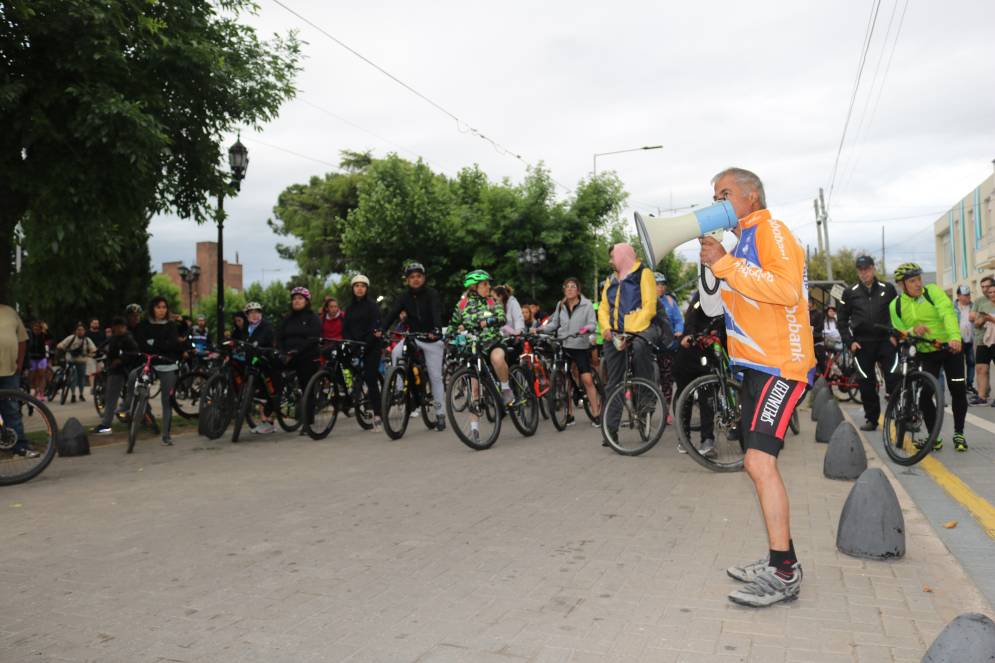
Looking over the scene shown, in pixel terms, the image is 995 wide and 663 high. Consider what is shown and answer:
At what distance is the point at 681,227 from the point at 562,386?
7.06 m

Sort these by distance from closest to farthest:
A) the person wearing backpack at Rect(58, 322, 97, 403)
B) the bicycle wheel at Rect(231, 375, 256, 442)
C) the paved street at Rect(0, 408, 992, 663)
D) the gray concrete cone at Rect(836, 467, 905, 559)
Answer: the paved street at Rect(0, 408, 992, 663) → the gray concrete cone at Rect(836, 467, 905, 559) → the bicycle wheel at Rect(231, 375, 256, 442) → the person wearing backpack at Rect(58, 322, 97, 403)

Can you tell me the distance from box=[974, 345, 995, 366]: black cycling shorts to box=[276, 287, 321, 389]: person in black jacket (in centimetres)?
994

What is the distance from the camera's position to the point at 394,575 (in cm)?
444

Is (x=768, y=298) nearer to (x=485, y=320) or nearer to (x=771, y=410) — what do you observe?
(x=771, y=410)

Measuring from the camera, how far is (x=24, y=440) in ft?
25.1

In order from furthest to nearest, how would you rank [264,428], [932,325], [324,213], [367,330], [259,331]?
[324,213] < [367,330] < [259,331] < [264,428] < [932,325]

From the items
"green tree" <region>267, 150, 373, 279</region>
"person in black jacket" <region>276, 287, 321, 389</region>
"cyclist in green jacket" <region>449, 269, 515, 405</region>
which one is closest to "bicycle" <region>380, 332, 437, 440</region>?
"cyclist in green jacket" <region>449, 269, 515, 405</region>

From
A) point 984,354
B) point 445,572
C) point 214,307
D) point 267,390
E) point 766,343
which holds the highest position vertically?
point 214,307

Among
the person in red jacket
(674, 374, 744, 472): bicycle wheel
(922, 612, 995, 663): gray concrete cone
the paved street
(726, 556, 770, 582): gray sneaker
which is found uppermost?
the person in red jacket

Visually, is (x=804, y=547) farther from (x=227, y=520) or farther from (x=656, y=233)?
(x=227, y=520)

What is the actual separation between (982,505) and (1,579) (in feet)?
19.6

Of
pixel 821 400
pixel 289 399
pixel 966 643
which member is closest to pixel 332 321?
pixel 289 399

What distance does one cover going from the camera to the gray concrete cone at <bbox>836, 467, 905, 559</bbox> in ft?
14.9

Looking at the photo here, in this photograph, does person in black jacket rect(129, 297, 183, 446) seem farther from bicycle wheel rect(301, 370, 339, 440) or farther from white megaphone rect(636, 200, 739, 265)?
white megaphone rect(636, 200, 739, 265)
